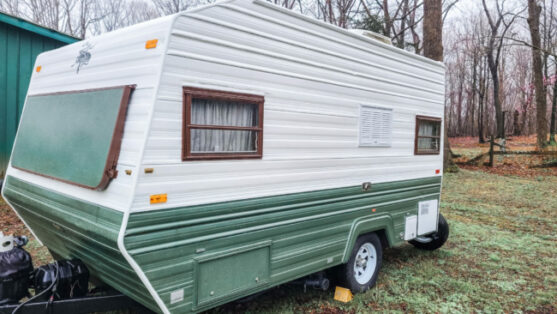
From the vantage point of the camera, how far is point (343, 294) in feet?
14.7

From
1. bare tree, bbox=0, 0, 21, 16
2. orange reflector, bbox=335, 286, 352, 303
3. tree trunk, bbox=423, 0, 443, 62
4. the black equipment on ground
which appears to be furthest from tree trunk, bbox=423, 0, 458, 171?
bare tree, bbox=0, 0, 21, 16

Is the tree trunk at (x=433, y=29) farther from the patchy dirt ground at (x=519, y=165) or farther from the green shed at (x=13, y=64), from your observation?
the green shed at (x=13, y=64)

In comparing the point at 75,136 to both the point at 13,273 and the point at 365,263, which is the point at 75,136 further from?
the point at 365,263

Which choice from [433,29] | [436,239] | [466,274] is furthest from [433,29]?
[466,274]

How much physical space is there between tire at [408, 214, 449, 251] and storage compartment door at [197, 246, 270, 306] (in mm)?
3705

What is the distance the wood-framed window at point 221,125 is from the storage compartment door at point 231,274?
2.70 ft

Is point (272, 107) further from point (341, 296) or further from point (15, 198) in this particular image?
point (15, 198)

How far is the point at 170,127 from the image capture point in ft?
9.49

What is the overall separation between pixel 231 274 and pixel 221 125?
1.20 metres

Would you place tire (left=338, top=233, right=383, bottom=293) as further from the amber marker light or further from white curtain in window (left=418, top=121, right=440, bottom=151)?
the amber marker light

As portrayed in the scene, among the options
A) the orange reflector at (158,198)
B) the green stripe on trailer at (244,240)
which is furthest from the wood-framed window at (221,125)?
the green stripe on trailer at (244,240)

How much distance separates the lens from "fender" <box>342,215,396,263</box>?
444 centimetres

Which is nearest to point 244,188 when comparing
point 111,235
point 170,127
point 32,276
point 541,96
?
point 170,127

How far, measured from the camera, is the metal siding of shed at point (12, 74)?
8.16 m
